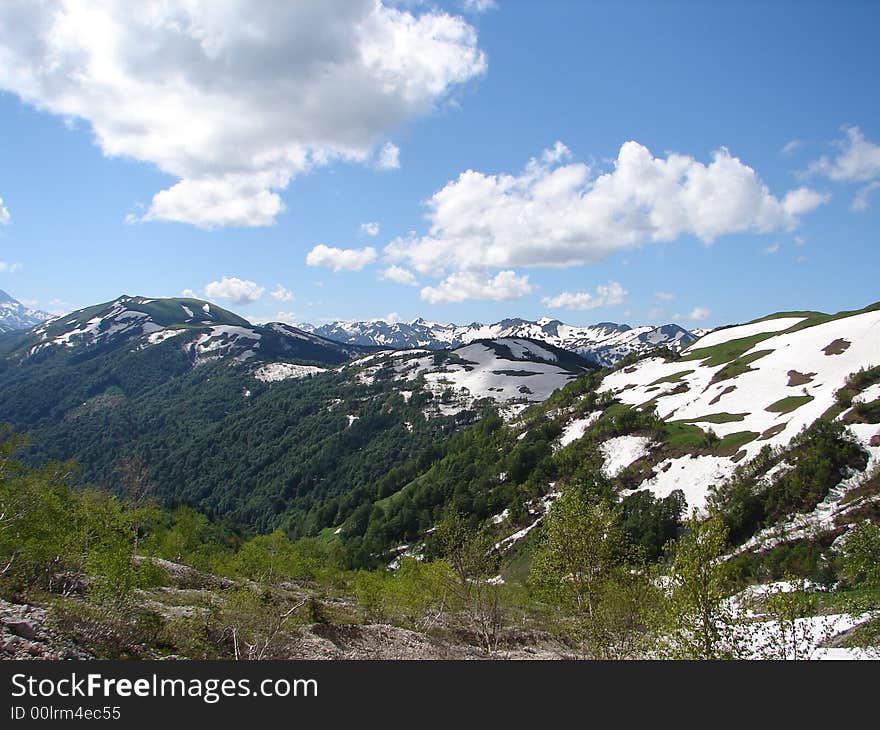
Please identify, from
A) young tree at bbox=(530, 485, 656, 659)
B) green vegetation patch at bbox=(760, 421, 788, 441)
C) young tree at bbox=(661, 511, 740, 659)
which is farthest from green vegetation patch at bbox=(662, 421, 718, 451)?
young tree at bbox=(661, 511, 740, 659)

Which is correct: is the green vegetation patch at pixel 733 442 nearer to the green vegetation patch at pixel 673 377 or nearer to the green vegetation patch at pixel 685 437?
the green vegetation patch at pixel 685 437

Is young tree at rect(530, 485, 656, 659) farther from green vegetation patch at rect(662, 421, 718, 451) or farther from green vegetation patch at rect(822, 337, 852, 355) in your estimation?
green vegetation patch at rect(822, 337, 852, 355)

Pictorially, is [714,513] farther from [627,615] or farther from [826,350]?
[826,350]

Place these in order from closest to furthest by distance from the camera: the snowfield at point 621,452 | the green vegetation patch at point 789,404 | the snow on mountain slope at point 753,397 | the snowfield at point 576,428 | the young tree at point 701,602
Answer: the young tree at point 701,602
the snow on mountain slope at point 753,397
the green vegetation patch at point 789,404
the snowfield at point 621,452
the snowfield at point 576,428

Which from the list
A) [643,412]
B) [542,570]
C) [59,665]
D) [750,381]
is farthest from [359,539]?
[59,665]

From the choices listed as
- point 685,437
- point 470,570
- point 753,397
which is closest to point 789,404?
point 753,397

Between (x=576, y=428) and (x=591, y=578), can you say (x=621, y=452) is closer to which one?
(x=576, y=428)

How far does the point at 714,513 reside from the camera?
81.0 ft

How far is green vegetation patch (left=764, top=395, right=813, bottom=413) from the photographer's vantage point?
344 feet

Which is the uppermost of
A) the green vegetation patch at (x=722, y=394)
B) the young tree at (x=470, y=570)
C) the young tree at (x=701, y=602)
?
the green vegetation patch at (x=722, y=394)

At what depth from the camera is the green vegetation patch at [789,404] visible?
105 meters

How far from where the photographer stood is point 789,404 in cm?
10856

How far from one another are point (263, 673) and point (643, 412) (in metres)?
142

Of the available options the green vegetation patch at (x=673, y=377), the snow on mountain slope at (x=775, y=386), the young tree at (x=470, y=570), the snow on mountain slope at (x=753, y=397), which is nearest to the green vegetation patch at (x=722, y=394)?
the snow on mountain slope at (x=775, y=386)
